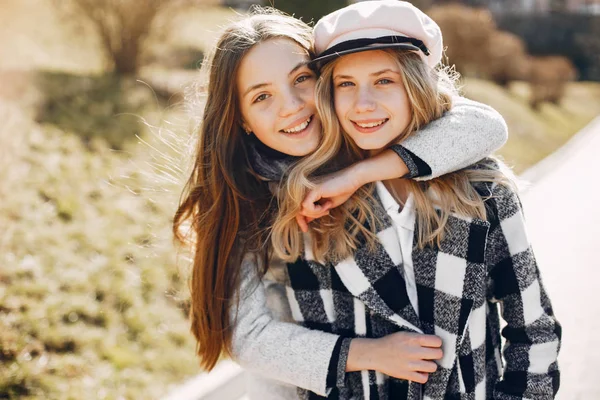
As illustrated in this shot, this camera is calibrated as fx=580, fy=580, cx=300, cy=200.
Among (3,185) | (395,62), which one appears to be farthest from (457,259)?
(3,185)

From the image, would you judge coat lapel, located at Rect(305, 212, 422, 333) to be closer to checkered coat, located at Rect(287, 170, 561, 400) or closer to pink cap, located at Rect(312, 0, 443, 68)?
checkered coat, located at Rect(287, 170, 561, 400)

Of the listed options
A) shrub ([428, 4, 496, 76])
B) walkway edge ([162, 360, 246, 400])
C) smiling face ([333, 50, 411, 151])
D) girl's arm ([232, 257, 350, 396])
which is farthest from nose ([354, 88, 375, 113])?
shrub ([428, 4, 496, 76])

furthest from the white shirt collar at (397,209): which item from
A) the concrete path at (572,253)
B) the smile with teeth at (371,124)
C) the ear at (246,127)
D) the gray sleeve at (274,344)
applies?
the concrete path at (572,253)

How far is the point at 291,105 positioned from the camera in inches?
80.7

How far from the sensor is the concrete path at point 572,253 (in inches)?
141

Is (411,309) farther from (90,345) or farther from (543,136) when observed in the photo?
(543,136)

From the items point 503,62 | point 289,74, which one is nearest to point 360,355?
point 289,74

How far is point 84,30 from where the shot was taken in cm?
748

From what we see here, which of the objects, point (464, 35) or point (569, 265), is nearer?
point (569, 265)

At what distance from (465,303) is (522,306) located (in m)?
0.18

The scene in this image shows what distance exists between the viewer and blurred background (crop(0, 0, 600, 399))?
319 centimetres

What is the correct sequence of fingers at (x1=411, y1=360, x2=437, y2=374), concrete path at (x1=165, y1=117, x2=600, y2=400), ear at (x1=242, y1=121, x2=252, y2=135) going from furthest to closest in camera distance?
concrete path at (x1=165, y1=117, x2=600, y2=400)
ear at (x1=242, y1=121, x2=252, y2=135)
fingers at (x1=411, y1=360, x2=437, y2=374)

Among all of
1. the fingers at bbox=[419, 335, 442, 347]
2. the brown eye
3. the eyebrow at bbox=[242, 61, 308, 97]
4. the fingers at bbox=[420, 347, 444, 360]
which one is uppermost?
the eyebrow at bbox=[242, 61, 308, 97]

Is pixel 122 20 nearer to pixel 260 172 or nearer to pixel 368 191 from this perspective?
pixel 260 172
